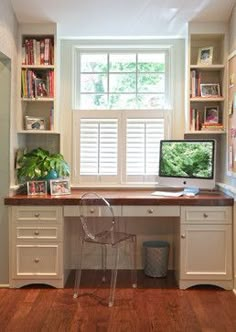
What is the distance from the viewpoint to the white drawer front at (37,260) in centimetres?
353

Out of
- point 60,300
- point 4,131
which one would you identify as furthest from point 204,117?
point 60,300

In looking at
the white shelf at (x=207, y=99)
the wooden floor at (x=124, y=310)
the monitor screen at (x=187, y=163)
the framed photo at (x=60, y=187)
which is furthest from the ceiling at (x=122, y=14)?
the wooden floor at (x=124, y=310)

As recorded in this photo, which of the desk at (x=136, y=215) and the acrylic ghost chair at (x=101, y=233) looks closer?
the acrylic ghost chair at (x=101, y=233)

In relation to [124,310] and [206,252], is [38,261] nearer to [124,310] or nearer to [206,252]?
[124,310]

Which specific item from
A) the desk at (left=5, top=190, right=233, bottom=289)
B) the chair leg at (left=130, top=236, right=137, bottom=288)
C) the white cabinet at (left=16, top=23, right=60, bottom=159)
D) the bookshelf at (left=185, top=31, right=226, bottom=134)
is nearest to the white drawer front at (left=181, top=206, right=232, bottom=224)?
the desk at (left=5, top=190, right=233, bottom=289)

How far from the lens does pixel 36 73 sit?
3951 mm

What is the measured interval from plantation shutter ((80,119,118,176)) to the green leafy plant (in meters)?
0.38

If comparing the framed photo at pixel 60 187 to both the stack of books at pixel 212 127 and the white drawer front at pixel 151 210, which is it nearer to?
the white drawer front at pixel 151 210

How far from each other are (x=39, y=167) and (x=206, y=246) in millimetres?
1714

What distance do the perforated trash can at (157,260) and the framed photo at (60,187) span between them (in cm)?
100

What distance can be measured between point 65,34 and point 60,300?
2.61 meters

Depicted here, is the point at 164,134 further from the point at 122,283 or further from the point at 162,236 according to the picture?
→ the point at 122,283

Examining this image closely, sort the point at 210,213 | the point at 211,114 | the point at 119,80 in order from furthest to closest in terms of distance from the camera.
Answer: the point at 119,80, the point at 211,114, the point at 210,213

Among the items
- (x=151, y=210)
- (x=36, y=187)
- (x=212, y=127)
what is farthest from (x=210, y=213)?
(x=36, y=187)
